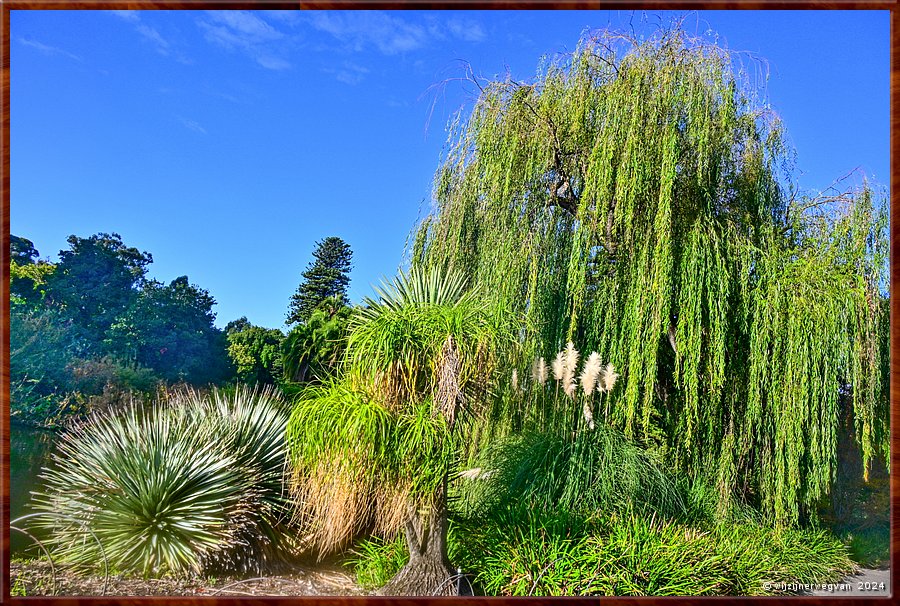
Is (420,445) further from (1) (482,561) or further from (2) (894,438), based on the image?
(2) (894,438)

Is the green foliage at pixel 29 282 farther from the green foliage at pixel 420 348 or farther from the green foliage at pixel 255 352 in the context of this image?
the green foliage at pixel 420 348

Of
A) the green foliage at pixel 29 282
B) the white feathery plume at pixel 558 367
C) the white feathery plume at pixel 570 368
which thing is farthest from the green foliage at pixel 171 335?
the white feathery plume at pixel 570 368

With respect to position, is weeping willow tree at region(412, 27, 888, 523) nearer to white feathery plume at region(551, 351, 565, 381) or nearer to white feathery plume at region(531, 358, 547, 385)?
white feathery plume at region(531, 358, 547, 385)

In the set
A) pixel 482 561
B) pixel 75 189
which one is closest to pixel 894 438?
pixel 482 561

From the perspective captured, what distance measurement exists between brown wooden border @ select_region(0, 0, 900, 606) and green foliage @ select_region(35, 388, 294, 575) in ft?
2.28

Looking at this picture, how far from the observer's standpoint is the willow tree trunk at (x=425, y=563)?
3744 millimetres

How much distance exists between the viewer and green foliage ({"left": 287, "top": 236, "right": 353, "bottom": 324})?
1305 centimetres

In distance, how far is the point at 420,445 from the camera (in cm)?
353

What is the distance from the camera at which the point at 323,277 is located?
13227mm

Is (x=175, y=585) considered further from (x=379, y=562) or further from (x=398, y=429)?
(x=398, y=429)

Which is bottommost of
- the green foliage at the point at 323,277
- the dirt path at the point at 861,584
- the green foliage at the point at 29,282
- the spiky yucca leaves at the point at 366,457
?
the dirt path at the point at 861,584

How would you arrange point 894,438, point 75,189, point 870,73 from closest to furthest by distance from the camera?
point 894,438 → point 870,73 → point 75,189

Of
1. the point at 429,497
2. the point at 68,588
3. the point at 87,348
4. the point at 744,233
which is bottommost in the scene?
the point at 68,588

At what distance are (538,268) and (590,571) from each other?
2.43 metres
